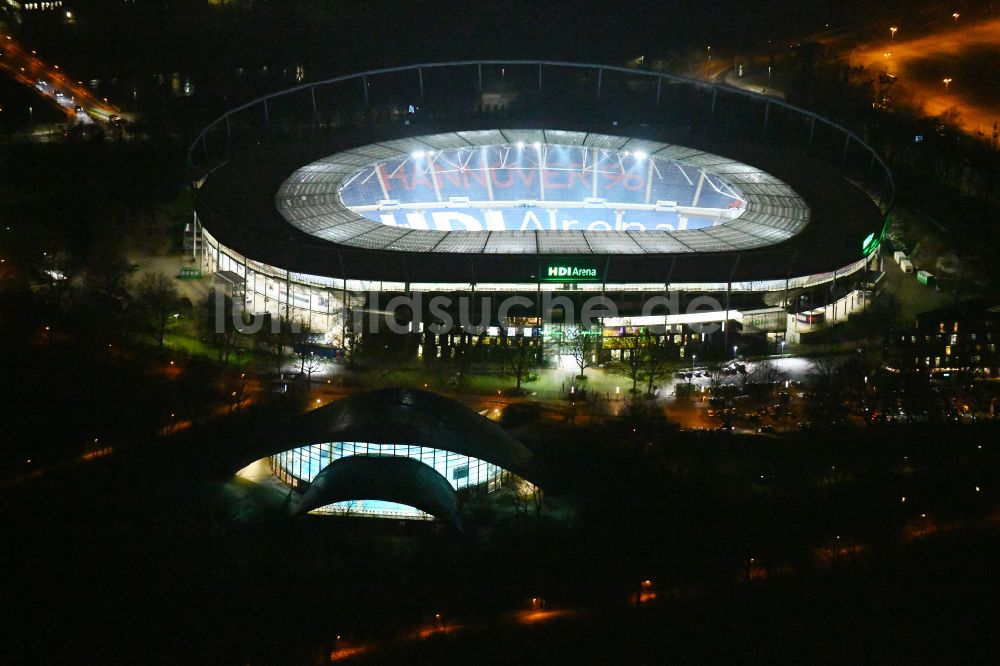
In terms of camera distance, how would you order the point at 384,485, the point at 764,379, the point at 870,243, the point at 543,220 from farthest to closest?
the point at 543,220 < the point at 870,243 < the point at 764,379 < the point at 384,485

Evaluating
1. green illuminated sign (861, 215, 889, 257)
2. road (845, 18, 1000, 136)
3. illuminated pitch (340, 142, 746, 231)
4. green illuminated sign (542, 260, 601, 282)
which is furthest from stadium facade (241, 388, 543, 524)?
road (845, 18, 1000, 136)

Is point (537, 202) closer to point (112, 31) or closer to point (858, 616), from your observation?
point (858, 616)

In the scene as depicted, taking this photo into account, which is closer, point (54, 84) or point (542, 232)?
point (542, 232)

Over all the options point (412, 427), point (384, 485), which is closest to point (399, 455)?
point (412, 427)

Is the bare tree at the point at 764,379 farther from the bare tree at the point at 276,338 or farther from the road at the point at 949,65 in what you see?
the road at the point at 949,65

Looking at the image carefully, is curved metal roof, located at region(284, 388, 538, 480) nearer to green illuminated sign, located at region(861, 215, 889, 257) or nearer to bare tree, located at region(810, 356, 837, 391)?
bare tree, located at region(810, 356, 837, 391)

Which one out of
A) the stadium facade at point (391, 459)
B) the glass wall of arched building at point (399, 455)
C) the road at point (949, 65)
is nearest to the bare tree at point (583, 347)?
the stadium facade at point (391, 459)

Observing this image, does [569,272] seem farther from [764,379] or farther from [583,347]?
[764,379]
